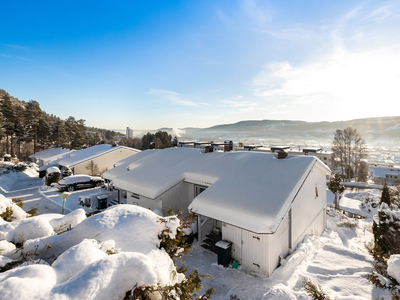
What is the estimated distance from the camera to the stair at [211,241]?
9.19 meters

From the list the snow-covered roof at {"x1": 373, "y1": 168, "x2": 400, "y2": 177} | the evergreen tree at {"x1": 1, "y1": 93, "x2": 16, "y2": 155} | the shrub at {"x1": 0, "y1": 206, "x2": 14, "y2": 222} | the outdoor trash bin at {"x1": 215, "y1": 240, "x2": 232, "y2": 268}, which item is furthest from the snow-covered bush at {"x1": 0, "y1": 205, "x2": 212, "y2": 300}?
the snow-covered roof at {"x1": 373, "y1": 168, "x2": 400, "y2": 177}

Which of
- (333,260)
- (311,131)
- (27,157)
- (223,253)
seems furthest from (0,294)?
(311,131)

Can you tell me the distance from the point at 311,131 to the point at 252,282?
301ft

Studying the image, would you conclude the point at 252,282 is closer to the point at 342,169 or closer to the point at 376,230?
the point at 376,230

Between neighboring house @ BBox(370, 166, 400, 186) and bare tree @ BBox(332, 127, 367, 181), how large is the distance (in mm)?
13320

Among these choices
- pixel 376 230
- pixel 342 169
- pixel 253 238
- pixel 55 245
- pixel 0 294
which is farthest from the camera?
pixel 342 169

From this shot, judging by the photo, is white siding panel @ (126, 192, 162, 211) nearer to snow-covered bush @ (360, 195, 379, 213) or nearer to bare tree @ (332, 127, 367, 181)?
snow-covered bush @ (360, 195, 379, 213)

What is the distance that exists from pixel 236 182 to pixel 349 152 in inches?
1548

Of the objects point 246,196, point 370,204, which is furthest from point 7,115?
point 370,204

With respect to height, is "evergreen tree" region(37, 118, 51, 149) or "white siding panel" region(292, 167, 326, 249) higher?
"evergreen tree" region(37, 118, 51, 149)

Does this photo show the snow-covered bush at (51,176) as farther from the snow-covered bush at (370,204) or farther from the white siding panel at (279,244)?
the snow-covered bush at (370,204)

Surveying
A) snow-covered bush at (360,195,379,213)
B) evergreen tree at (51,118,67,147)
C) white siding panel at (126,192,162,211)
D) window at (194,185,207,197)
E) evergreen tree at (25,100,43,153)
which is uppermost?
evergreen tree at (25,100,43,153)

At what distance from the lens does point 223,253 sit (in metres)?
7.99

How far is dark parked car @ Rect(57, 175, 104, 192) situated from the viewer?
19750mm
